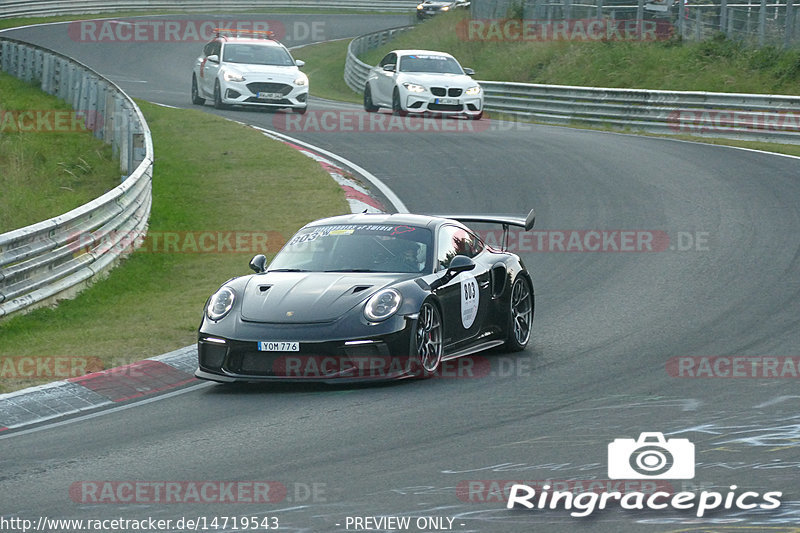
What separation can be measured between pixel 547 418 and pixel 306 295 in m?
2.33

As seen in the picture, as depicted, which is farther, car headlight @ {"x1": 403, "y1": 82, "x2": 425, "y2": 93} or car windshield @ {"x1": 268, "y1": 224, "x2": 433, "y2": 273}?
car headlight @ {"x1": 403, "y1": 82, "x2": 425, "y2": 93}

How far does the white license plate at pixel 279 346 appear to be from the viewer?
9188mm

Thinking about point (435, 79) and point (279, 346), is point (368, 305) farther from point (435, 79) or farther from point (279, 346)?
point (435, 79)

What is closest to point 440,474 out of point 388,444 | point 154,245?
point 388,444

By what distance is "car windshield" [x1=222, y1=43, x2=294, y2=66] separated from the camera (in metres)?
29.2

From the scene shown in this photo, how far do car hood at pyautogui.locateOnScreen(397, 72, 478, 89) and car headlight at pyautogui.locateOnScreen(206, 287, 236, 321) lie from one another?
1869 centimetres

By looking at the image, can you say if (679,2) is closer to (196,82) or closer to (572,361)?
(196,82)

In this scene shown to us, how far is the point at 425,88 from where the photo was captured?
1104 inches

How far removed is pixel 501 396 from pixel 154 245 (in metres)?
8.40

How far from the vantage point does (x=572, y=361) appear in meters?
10.2
